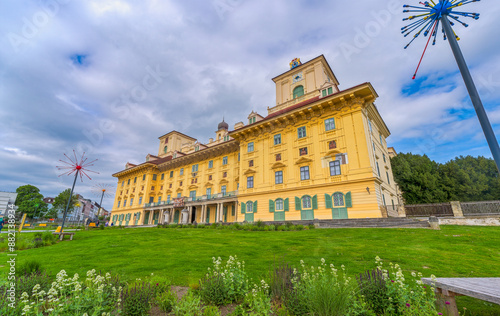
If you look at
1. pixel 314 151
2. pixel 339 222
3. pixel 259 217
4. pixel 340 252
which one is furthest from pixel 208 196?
pixel 340 252

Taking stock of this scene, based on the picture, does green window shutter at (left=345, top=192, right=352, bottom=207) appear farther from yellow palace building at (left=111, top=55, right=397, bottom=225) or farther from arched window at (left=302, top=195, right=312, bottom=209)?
arched window at (left=302, top=195, right=312, bottom=209)

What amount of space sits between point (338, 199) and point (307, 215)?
3.41m

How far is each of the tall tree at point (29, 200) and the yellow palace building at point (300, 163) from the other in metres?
45.9

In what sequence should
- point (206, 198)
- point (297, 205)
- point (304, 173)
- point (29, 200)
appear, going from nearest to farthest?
1. point (297, 205)
2. point (304, 173)
3. point (206, 198)
4. point (29, 200)

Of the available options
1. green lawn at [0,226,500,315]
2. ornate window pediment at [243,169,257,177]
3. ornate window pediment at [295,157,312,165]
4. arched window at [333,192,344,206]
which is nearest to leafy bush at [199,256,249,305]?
green lawn at [0,226,500,315]

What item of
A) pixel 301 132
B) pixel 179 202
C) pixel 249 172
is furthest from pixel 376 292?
pixel 179 202

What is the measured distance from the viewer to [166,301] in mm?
4031

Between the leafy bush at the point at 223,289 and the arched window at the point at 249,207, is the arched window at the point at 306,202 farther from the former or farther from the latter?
the leafy bush at the point at 223,289

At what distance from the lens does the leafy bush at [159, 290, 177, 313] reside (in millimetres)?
3977

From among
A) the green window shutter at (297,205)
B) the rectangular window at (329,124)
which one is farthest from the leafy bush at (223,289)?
the rectangular window at (329,124)

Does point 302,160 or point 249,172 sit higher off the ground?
point 302,160

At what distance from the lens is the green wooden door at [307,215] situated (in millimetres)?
22003

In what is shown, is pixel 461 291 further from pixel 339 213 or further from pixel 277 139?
pixel 277 139

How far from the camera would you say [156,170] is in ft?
152
